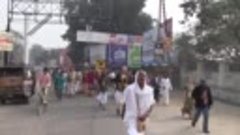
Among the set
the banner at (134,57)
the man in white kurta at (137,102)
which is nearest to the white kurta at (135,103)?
the man in white kurta at (137,102)

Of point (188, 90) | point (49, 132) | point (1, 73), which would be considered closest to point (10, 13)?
point (1, 73)

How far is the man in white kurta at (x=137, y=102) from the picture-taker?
448 inches

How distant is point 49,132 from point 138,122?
7.77 meters

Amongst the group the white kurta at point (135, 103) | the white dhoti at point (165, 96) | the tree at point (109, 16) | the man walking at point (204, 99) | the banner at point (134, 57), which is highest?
the tree at point (109, 16)

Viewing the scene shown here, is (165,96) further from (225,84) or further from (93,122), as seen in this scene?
(93,122)

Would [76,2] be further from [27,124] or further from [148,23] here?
[27,124]

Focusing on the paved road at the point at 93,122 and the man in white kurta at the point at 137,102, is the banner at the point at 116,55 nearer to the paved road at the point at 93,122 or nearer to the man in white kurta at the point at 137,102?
Result: the paved road at the point at 93,122

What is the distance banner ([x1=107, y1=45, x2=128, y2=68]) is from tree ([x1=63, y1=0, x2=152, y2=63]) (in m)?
12.0

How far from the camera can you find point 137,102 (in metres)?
11.5

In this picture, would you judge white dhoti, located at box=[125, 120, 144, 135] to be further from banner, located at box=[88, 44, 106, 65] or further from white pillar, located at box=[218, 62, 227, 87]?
banner, located at box=[88, 44, 106, 65]

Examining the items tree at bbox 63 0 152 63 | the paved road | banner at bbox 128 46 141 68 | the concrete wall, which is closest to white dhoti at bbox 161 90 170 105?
the paved road

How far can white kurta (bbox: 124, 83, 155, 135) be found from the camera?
11.4 meters

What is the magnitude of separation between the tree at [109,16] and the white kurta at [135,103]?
48510 mm

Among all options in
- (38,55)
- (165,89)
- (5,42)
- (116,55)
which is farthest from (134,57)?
(38,55)
